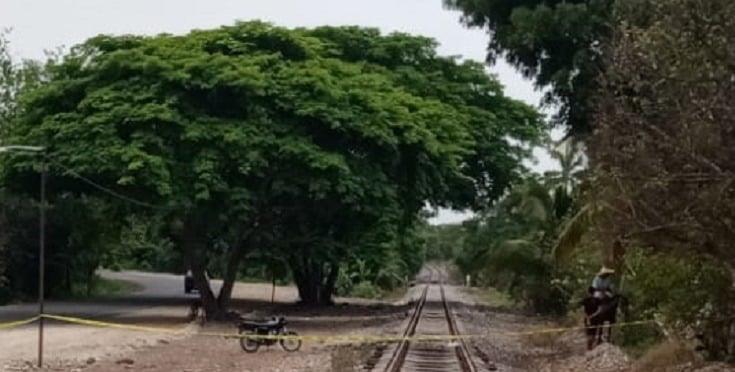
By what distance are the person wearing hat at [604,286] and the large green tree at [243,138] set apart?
11052 millimetres

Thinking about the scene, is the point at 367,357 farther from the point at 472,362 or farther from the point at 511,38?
the point at 511,38

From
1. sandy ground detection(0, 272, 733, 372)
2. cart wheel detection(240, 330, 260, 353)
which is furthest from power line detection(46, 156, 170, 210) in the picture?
cart wheel detection(240, 330, 260, 353)

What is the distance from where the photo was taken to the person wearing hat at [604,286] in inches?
857

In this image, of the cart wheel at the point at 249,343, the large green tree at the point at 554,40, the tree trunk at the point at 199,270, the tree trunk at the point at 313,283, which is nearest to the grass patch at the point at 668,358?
the large green tree at the point at 554,40

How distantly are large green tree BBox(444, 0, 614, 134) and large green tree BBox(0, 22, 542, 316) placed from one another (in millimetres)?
6461

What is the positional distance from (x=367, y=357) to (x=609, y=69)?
9.21m

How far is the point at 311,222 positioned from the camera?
36656mm

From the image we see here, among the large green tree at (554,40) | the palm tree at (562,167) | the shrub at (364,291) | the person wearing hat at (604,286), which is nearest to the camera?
the person wearing hat at (604,286)

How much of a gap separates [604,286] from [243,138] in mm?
12364

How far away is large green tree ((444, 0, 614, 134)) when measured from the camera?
2406 cm

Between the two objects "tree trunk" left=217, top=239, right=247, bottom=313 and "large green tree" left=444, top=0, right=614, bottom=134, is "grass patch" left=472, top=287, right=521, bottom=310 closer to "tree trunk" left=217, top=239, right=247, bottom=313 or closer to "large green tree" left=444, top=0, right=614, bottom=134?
"tree trunk" left=217, top=239, right=247, bottom=313

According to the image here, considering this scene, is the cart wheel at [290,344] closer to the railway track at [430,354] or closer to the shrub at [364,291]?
the railway track at [430,354]

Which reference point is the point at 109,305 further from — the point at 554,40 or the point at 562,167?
the point at 554,40

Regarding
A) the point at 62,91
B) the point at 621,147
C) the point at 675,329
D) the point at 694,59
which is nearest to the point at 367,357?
the point at 675,329
